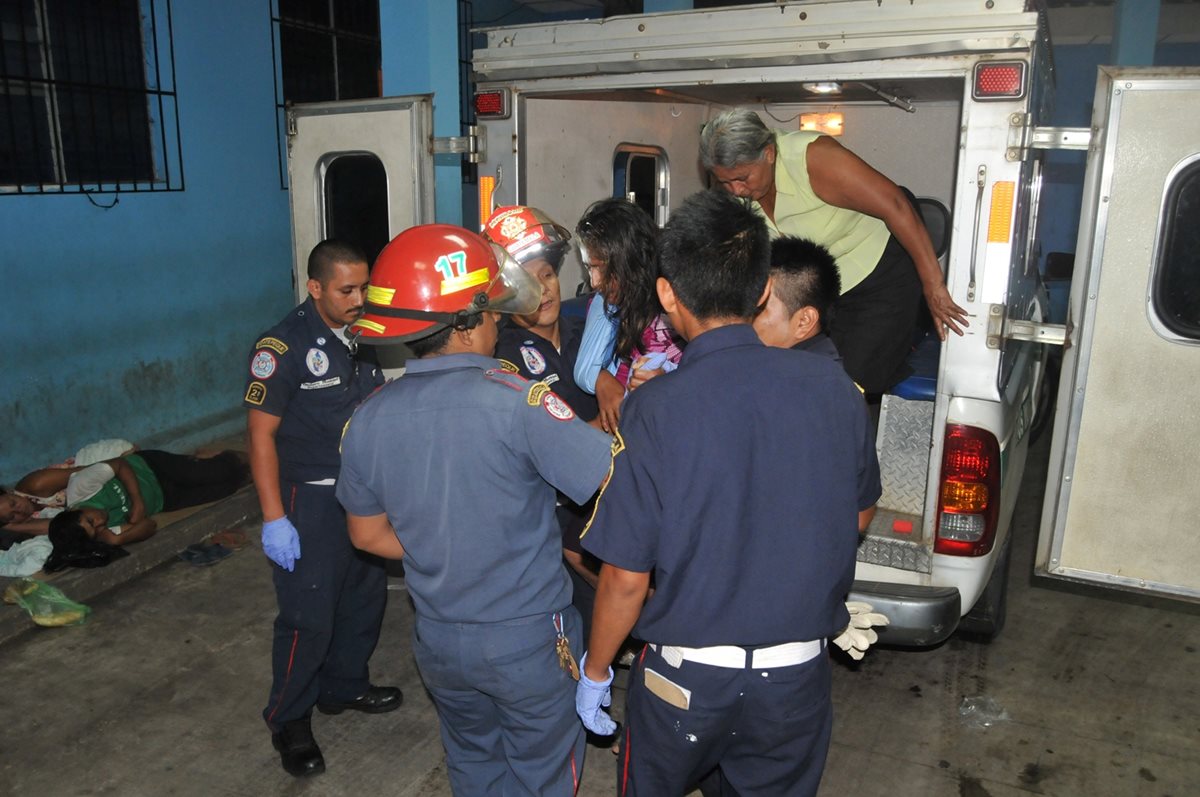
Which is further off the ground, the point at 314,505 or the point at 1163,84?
the point at 1163,84

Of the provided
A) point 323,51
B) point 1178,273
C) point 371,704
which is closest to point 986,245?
point 1178,273

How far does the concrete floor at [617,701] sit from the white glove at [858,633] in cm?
78

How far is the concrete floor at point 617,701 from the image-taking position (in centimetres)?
339

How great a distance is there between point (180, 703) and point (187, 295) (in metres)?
4.03

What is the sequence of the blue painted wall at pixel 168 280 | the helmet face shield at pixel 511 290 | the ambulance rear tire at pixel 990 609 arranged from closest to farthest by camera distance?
the helmet face shield at pixel 511 290 → the ambulance rear tire at pixel 990 609 → the blue painted wall at pixel 168 280

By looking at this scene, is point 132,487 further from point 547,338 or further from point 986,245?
point 986,245

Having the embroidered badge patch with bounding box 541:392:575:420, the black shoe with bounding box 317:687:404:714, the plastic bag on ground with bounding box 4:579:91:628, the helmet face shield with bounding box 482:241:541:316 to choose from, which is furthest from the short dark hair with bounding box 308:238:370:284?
the plastic bag on ground with bounding box 4:579:91:628

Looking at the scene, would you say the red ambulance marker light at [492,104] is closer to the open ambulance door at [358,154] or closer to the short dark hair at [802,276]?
the open ambulance door at [358,154]

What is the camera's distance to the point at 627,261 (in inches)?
119

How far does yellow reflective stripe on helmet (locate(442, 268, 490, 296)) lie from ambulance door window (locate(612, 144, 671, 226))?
352 centimetres

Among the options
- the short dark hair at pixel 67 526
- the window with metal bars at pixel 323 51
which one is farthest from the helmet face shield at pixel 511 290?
the window with metal bars at pixel 323 51

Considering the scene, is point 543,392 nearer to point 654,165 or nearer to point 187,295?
point 654,165

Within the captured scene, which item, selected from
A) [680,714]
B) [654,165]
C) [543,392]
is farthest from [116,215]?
[680,714]

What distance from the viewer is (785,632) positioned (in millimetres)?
2047
